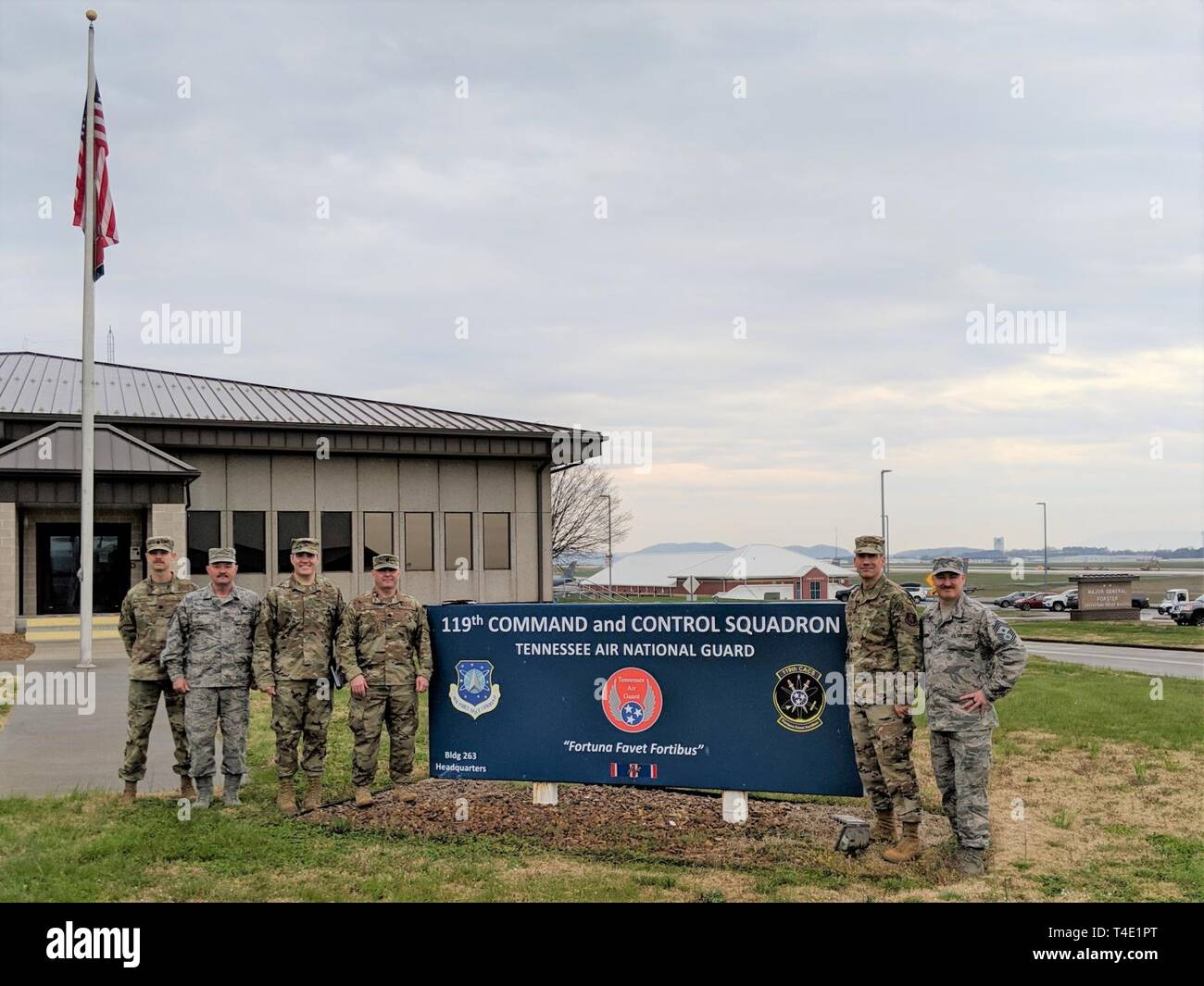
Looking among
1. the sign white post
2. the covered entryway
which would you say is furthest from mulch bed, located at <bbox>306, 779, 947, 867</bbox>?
the covered entryway

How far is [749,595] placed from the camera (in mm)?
75125

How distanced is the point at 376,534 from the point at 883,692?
2511 centimetres

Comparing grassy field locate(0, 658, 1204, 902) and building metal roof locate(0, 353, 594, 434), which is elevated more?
building metal roof locate(0, 353, 594, 434)

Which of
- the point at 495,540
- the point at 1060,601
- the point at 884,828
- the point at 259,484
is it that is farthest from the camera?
the point at 1060,601

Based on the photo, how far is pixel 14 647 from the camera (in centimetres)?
2158

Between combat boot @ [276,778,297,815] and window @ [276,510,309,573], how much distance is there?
21987 mm

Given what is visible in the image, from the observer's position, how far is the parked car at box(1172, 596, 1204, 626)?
39.8m

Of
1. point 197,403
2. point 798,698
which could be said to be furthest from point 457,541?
point 798,698

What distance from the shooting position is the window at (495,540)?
106 feet

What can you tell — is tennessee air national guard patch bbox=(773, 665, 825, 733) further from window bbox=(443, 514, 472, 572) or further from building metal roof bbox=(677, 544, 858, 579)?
building metal roof bbox=(677, 544, 858, 579)

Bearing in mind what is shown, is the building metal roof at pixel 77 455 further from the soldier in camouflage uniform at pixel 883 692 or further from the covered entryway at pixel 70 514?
the soldier in camouflage uniform at pixel 883 692
